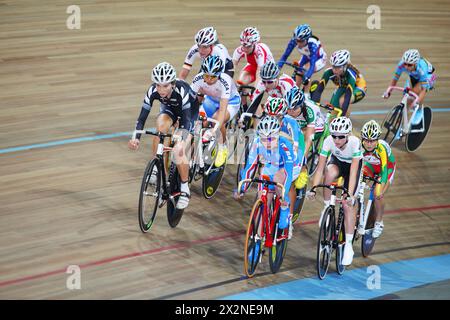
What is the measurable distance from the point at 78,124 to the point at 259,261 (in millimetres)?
3648

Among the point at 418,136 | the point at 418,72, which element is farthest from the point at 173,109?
the point at 418,136

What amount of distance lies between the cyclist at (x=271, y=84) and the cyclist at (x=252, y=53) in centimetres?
78

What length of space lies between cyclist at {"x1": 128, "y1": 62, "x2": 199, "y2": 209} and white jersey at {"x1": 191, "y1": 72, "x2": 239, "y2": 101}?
45 centimetres

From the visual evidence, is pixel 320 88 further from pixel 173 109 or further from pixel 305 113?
pixel 173 109

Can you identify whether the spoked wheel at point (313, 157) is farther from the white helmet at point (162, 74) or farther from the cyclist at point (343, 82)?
the white helmet at point (162, 74)

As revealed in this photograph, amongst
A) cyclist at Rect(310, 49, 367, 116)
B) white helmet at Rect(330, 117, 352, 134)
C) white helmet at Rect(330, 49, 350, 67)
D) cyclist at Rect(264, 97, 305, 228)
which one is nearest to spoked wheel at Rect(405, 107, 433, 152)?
cyclist at Rect(310, 49, 367, 116)

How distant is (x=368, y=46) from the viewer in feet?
42.1

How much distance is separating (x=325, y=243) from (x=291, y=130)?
3.36ft

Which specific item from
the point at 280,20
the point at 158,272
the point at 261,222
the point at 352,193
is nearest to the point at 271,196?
the point at 261,222

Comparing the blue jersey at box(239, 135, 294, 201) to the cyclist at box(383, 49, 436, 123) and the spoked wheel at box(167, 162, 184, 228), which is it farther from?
the cyclist at box(383, 49, 436, 123)

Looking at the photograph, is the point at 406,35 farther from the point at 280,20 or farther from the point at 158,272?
the point at 158,272

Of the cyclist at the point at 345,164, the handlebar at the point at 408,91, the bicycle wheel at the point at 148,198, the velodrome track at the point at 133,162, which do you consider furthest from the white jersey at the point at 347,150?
the handlebar at the point at 408,91

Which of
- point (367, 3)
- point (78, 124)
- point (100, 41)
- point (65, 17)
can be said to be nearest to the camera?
point (78, 124)

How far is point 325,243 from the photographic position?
6.67m
